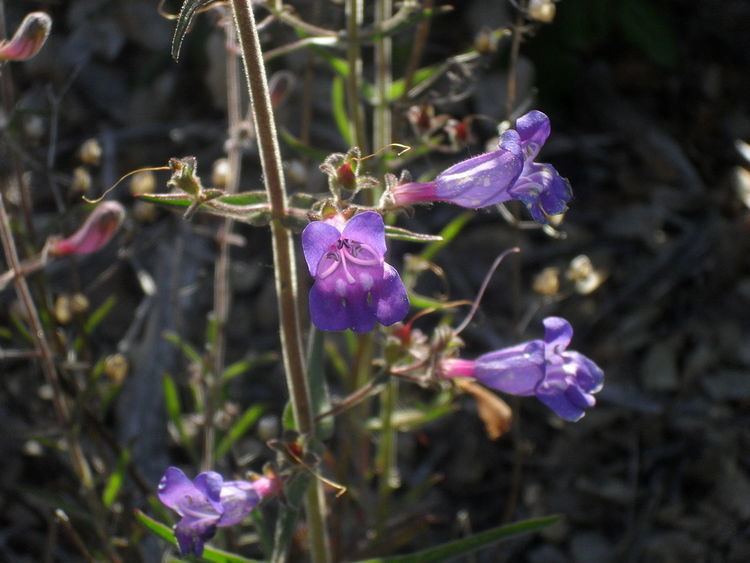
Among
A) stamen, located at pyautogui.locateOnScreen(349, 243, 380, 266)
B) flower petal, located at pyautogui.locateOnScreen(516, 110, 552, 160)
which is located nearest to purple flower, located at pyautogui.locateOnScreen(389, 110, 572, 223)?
flower petal, located at pyautogui.locateOnScreen(516, 110, 552, 160)

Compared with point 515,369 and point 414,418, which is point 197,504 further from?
point 414,418

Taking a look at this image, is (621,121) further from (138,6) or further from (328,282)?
(328,282)

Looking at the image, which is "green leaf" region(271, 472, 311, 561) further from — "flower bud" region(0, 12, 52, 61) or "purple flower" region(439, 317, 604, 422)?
"flower bud" region(0, 12, 52, 61)

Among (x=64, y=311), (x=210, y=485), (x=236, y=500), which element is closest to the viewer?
(x=210, y=485)

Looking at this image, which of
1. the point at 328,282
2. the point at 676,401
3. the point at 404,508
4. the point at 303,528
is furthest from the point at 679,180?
the point at 328,282

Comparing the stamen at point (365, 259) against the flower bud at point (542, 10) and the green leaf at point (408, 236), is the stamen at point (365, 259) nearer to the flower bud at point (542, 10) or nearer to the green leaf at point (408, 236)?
the green leaf at point (408, 236)

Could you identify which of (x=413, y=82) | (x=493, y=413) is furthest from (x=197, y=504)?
(x=413, y=82)

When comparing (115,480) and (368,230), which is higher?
(368,230)
